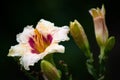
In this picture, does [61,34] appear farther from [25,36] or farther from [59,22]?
[59,22]

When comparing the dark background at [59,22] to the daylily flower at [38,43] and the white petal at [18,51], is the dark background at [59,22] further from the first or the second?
the white petal at [18,51]

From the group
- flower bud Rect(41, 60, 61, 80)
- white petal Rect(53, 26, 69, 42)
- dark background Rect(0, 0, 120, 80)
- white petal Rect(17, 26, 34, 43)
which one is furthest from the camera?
dark background Rect(0, 0, 120, 80)

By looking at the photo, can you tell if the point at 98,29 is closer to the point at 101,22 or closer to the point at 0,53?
the point at 101,22

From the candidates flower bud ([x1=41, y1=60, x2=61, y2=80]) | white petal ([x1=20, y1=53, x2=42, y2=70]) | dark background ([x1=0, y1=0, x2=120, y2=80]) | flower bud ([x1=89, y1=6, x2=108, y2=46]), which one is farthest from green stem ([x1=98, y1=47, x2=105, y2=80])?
dark background ([x1=0, y1=0, x2=120, y2=80])

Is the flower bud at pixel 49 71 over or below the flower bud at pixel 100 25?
below

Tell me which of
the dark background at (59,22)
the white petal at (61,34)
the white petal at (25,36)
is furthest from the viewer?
the dark background at (59,22)

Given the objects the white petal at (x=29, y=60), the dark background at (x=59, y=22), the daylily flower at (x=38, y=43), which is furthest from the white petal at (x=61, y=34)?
the dark background at (x=59, y=22)

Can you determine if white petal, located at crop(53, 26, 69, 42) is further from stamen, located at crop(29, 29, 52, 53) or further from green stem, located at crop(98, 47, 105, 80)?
green stem, located at crop(98, 47, 105, 80)

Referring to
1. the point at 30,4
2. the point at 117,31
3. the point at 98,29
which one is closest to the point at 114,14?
the point at 117,31
